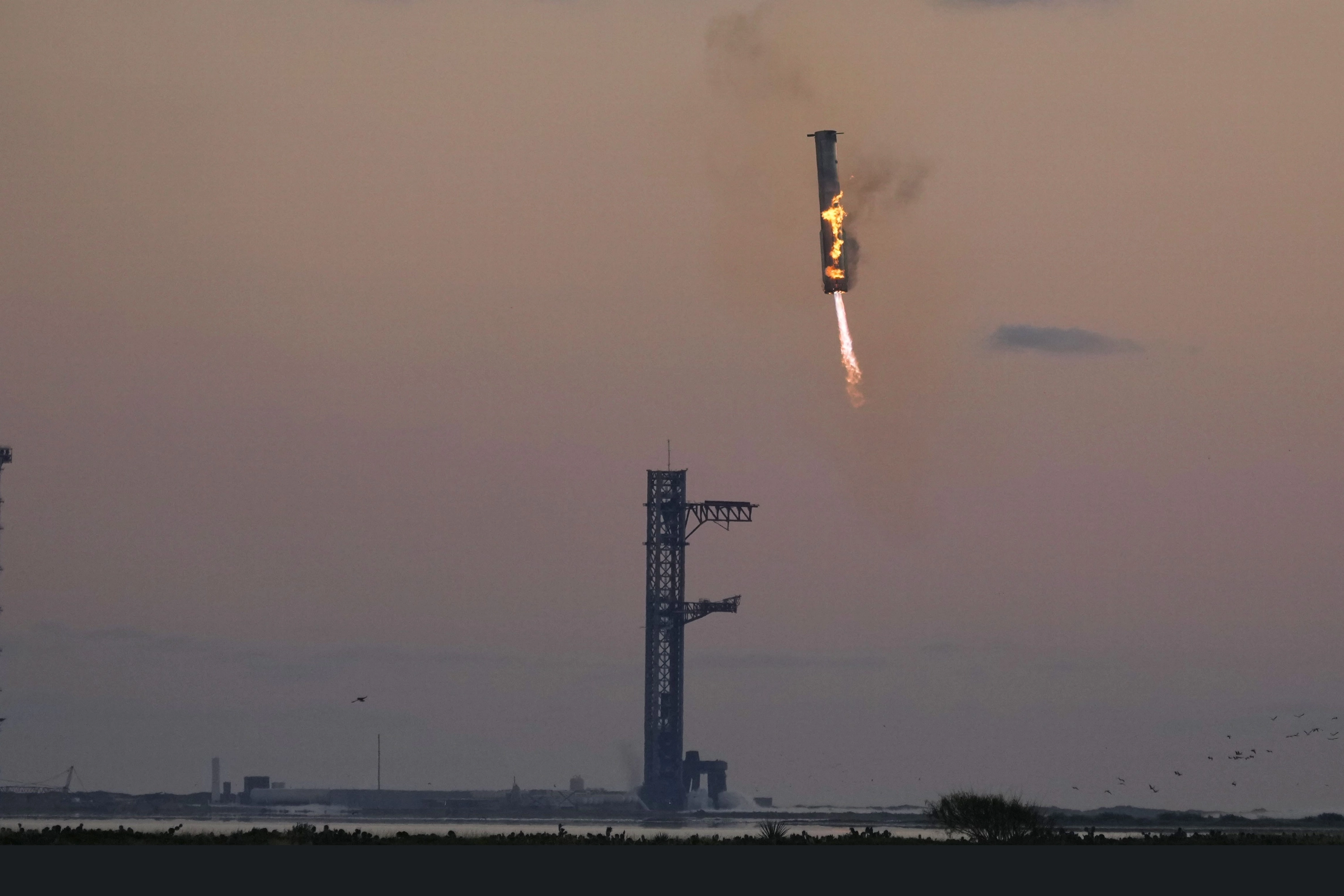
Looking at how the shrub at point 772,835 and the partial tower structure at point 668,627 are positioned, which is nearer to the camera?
the shrub at point 772,835

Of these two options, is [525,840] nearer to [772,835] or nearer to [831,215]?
[772,835]

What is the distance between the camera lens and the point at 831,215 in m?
98.6

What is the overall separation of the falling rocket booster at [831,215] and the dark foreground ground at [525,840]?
26.2 m

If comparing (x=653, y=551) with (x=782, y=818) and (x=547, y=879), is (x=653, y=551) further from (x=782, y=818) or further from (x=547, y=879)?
(x=547, y=879)

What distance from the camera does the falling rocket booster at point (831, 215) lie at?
9844cm

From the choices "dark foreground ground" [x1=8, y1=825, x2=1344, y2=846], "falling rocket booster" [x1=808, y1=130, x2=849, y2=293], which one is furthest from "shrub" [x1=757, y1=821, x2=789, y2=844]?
"falling rocket booster" [x1=808, y1=130, x2=849, y2=293]

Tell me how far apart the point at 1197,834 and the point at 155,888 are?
60.8 meters

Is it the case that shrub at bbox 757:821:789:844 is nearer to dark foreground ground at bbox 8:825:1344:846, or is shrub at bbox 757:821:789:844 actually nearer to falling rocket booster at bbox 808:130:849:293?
dark foreground ground at bbox 8:825:1344:846

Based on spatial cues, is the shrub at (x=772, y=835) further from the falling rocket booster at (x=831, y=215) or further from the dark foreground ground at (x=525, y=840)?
the falling rocket booster at (x=831, y=215)

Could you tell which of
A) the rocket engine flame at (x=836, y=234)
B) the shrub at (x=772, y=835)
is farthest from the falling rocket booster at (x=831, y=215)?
the shrub at (x=772, y=835)

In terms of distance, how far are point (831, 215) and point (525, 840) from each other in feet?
108

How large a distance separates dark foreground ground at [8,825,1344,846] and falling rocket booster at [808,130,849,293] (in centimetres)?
2621

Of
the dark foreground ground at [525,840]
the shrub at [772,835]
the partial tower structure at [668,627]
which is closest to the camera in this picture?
the dark foreground ground at [525,840]

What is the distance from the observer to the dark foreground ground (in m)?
82.0
